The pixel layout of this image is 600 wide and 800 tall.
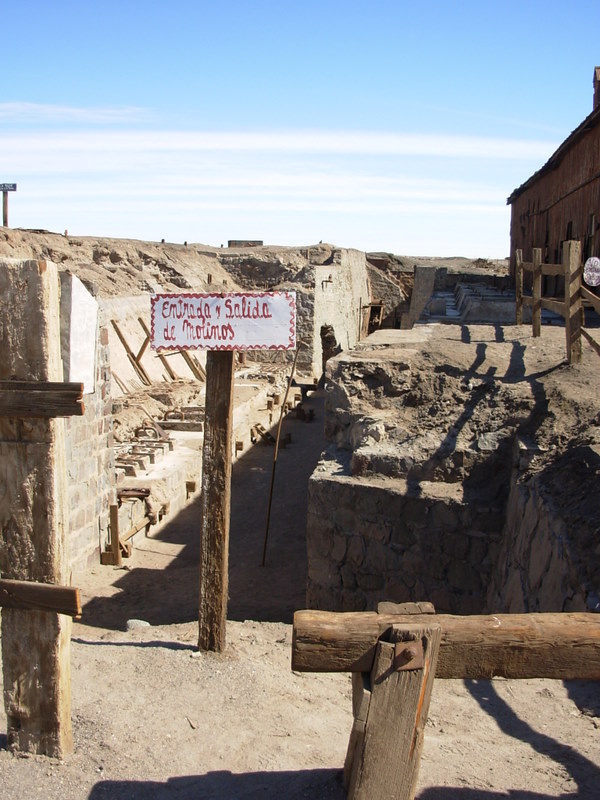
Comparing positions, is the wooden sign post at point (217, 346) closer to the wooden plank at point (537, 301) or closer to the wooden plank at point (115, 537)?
the wooden plank at point (115, 537)

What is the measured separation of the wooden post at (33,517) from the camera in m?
3.19

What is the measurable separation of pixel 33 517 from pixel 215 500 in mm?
1791

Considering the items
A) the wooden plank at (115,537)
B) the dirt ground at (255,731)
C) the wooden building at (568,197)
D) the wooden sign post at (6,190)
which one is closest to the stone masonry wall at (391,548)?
the dirt ground at (255,731)

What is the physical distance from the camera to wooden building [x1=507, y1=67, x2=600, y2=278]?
47.4ft

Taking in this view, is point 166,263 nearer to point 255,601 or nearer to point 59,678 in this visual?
point 255,601

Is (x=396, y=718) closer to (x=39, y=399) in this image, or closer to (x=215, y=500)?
(x=39, y=399)

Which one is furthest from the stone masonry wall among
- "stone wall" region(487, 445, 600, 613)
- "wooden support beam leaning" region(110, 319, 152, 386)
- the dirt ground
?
"wooden support beam leaning" region(110, 319, 152, 386)

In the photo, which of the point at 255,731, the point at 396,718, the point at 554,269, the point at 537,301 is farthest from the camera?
the point at 537,301

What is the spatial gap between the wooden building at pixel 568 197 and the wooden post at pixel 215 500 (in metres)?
10.9

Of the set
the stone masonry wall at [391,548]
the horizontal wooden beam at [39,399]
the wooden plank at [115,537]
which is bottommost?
the wooden plank at [115,537]

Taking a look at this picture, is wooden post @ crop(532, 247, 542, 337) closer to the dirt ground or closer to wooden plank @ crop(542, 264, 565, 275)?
wooden plank @ crop(542, 264, 565, 275)

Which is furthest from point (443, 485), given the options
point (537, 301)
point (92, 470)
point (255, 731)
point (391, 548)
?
point (537, 301)

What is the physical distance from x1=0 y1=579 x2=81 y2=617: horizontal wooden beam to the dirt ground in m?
0.72

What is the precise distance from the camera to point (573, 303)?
7.30 m
